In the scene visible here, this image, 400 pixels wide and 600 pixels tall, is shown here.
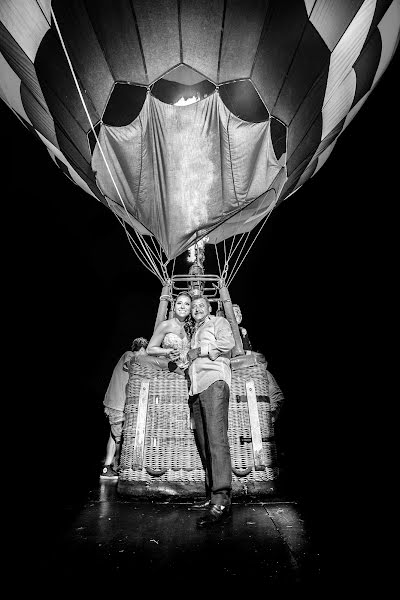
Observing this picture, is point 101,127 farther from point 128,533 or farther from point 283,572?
point 283,572

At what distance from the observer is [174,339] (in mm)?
1935

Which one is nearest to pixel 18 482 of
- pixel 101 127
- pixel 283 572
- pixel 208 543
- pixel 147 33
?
pixel 208 543

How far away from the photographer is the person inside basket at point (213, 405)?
1.46 metres

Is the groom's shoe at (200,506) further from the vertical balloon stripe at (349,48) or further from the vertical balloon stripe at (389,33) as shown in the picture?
the vertical balloon stripe at (389,33)

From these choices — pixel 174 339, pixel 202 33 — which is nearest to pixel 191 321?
pixel 174 339

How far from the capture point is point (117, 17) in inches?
75.6

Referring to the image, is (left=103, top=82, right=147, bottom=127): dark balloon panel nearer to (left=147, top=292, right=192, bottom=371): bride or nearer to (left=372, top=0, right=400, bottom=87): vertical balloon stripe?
(left=147, top=292, right=192, bottom=371): bride

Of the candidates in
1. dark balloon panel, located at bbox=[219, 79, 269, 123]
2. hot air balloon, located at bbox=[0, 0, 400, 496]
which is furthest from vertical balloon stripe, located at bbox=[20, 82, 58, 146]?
dark balloon panel, located at bbox=[219, 79, 269, 123]

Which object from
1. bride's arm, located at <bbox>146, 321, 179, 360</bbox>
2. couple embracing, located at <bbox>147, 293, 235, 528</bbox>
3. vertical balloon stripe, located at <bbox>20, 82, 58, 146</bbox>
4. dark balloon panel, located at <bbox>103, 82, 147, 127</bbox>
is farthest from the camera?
vertical balloon stripe, located at <bbox>20, 82, 58, 146</bbox>

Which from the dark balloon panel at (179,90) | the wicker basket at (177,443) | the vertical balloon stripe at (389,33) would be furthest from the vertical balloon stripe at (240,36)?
the wicker basket at (177,443)

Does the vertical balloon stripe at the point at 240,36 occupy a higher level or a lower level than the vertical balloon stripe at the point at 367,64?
lower

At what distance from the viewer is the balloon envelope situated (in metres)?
1.94

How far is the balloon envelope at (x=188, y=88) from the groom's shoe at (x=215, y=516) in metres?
1.69

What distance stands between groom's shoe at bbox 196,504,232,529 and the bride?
628 millimetres
